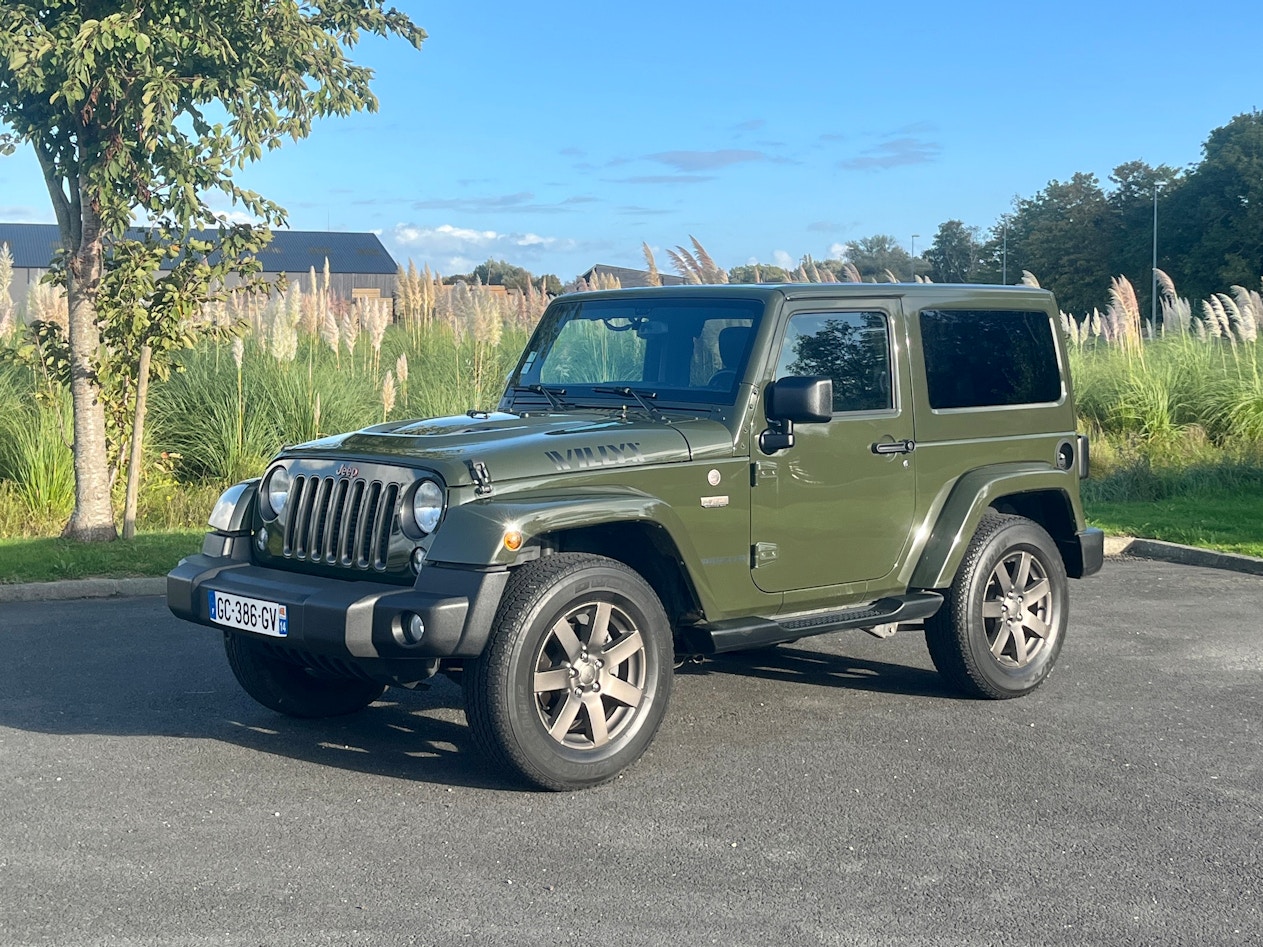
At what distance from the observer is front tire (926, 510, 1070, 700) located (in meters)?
6.60

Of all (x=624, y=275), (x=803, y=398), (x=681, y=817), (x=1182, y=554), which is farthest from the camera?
(x=624, y=275)

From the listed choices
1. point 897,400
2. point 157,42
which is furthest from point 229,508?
point 157,42

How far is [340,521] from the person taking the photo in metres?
5.60

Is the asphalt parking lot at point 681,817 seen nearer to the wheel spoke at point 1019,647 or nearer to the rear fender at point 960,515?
the wheel spoke at point 1019,647

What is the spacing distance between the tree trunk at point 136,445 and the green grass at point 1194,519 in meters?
8.10

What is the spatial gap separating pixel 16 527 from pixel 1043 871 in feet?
31.8

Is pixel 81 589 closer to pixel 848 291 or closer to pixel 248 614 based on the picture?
pixel 248 614

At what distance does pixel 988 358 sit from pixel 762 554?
184 centimetres

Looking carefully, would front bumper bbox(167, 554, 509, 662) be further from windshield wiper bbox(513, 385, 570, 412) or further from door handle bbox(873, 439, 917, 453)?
door handle bbox(873, 439, 917, 453)

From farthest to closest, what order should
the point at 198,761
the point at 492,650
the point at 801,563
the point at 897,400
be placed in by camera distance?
the point at 897,400, the point at 801,563, the point at 198,761, the point at 492,650

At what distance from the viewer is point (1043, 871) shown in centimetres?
449

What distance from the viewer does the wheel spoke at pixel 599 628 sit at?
540 centimetres

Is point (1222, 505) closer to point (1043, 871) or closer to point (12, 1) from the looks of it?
point (1043, 871)

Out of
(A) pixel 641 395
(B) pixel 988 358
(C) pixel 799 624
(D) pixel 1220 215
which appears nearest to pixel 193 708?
(A) pixel 641 395
